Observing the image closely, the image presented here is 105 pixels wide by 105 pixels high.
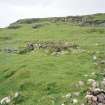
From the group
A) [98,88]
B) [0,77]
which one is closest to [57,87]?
[98,88]

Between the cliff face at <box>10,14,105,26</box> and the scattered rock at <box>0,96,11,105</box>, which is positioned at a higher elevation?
the scattered rock at <box>0,96,11,105</box>

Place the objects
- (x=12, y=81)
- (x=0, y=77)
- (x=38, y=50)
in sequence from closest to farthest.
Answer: (x=12, y=81)
(x=0, y=77)
(x=38, y=50)

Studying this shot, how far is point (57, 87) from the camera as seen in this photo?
2961 cm

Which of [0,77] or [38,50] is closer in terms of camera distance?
[0,77]

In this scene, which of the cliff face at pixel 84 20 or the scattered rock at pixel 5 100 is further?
the cliff face at pixel 84 20

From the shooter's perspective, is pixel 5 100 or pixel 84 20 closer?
pixel 5 100

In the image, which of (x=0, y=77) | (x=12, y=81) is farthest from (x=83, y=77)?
(x=0, y=77)

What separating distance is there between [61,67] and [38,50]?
49.5 ft

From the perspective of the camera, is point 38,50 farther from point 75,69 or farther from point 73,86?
point 73,86

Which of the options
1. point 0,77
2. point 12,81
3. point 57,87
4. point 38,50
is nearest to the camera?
point 57,87

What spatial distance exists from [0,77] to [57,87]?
736 cm

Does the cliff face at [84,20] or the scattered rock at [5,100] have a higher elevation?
the scattered rock at [5,100]

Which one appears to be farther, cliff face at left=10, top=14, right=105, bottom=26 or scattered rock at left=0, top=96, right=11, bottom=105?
cliff face at left=10, top=14, right=105, bottom=26

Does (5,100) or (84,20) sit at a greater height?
(5,100)
